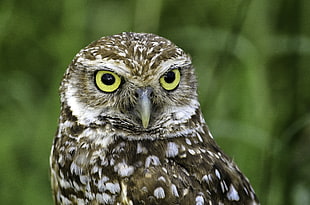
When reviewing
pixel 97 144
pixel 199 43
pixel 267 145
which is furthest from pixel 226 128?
pixel 97 144

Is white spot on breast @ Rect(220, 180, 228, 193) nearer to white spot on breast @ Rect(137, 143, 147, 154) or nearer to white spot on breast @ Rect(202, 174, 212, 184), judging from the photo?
white spot on breast @ Rect(202, 174, 212, 184)

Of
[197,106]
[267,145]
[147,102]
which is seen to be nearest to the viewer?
[147,102]

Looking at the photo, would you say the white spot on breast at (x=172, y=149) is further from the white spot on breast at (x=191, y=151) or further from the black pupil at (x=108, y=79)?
the black pupil at (x=108, y=79)

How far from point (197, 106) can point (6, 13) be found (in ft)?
3.76

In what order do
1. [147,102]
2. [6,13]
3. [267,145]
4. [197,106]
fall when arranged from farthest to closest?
[6,13] → [267,145] → [197,106] → [147,102]

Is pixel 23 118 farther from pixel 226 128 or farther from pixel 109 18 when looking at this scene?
pixel 226 128

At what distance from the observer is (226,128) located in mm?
2486

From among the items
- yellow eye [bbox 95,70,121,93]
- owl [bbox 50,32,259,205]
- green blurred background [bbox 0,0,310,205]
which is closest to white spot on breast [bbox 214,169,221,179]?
owl [bbox 50,32,259,205]

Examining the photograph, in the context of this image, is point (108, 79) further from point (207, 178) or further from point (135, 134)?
point (207, 178)

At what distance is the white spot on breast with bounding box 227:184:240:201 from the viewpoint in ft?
6.04

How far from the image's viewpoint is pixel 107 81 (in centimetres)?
179

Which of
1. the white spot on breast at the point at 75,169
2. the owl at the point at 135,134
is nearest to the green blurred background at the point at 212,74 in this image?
the owl at the point at 135,134

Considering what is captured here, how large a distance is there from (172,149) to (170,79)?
20 cm

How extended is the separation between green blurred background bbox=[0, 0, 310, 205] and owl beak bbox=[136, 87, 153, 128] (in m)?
0.72
